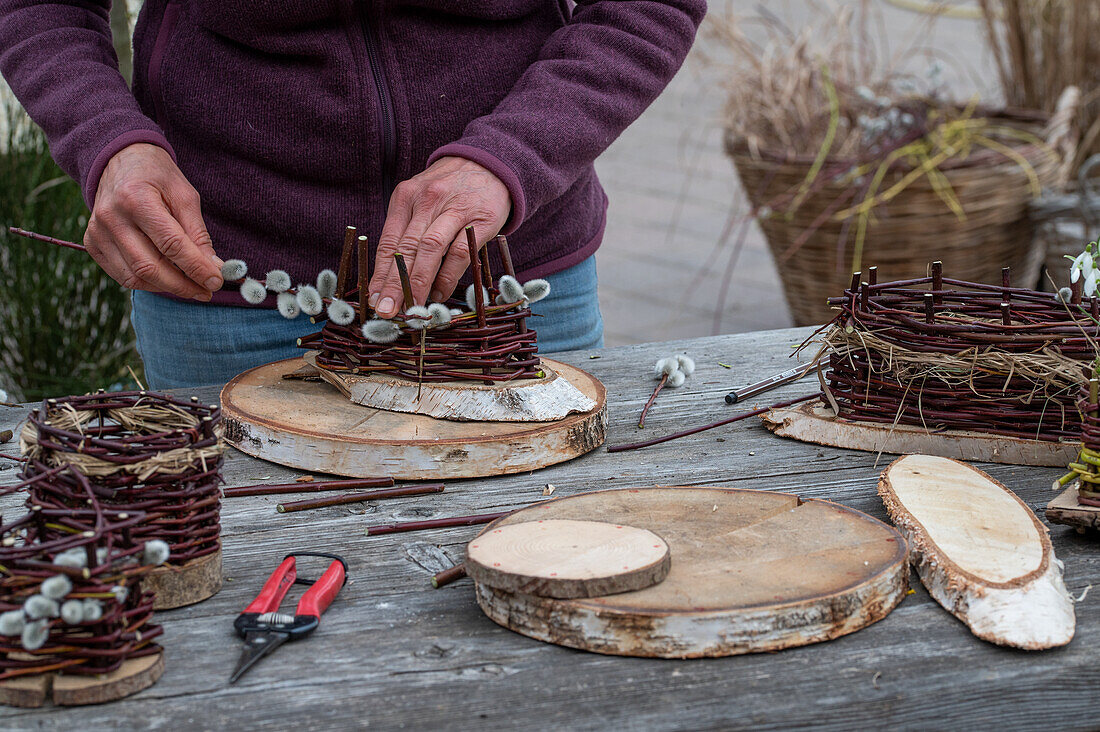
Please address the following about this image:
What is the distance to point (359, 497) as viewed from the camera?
4.73 ft

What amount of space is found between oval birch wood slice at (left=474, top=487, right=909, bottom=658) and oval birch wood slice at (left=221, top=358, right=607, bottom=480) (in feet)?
0.85

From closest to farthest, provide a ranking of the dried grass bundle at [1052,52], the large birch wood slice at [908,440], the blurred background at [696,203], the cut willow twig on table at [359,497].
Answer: the cut willow twig on table at [359,497] → the large birch wood slice at [908,440] → the blurred background at [696,203] → the dried grass bundle at [1052,52]

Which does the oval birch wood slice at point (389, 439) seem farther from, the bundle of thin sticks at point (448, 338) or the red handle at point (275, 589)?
the red handle at point (275, 589)

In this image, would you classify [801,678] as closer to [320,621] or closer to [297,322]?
[320,621]

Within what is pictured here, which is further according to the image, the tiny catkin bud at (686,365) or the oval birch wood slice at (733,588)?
the tiny catkin bud at (686,365)

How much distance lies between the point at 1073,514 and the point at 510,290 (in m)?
0.84

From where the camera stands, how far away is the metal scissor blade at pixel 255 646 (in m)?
1.00

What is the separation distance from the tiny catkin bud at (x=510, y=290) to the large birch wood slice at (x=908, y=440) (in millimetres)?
438

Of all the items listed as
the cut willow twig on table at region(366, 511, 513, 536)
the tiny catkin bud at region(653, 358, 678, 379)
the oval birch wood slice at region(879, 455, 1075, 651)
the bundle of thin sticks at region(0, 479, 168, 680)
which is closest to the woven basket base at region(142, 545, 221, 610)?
the bundle of thin sticks at region(0, 479, 168, 680)

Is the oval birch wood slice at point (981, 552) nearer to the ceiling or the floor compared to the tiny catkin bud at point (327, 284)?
nearer to the floor

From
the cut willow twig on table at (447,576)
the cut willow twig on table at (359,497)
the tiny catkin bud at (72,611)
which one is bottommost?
the cut willow twig on table at (447,576)

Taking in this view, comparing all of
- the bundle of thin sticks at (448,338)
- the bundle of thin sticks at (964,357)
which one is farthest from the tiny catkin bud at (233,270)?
the bundle of thin sticks at (964,357)

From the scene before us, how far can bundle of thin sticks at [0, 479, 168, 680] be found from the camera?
0.91m

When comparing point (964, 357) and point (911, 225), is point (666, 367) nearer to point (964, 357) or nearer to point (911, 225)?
point (964, 357)
